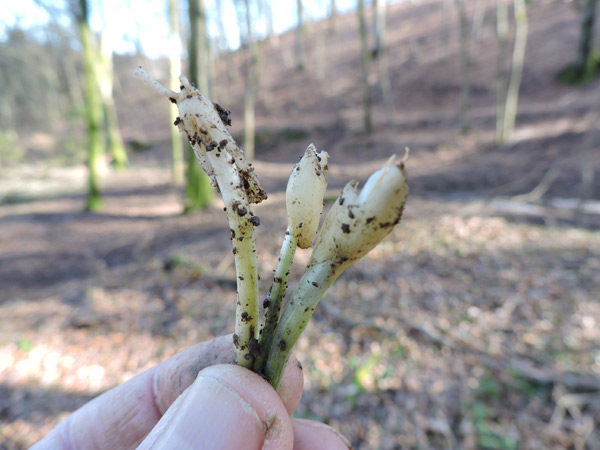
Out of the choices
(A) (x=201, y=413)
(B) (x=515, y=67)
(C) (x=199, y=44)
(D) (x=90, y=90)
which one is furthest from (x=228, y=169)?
(B) (x=515, y=67)

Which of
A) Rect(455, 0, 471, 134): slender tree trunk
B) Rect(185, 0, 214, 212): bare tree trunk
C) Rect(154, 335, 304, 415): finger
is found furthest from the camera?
Rect(455, 0, 471, 134): slender tree trunk

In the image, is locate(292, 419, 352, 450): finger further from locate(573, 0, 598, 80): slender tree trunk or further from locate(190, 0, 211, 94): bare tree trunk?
locate(573, 0, 598, 80): slender tree trunk

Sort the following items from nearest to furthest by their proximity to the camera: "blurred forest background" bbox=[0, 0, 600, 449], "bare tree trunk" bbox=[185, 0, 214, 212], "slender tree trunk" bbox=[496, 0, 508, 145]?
"blurred forest background" bbox=[0, 0, 600, 449] < "bare tree trunk" bbox=[185, 0, 214, 212] < "slender tree trunk" bbox=[496, 0, 508, 145]

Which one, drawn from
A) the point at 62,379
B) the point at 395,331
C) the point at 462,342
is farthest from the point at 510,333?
the point at 62,379

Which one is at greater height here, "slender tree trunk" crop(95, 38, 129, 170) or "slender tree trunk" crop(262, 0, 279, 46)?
"slender tree trunk" crop(262, 0, 279, 46)

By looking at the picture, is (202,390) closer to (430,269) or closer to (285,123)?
(430,269)

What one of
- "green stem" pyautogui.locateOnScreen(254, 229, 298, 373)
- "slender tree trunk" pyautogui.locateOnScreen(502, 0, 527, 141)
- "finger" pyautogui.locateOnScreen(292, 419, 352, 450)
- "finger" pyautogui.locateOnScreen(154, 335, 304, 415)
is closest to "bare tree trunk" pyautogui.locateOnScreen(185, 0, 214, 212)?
"finger" pyautogui.locateOnScreen(154, 335, 304, 415)

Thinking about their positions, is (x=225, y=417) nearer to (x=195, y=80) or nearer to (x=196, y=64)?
(x=195, y=80)
